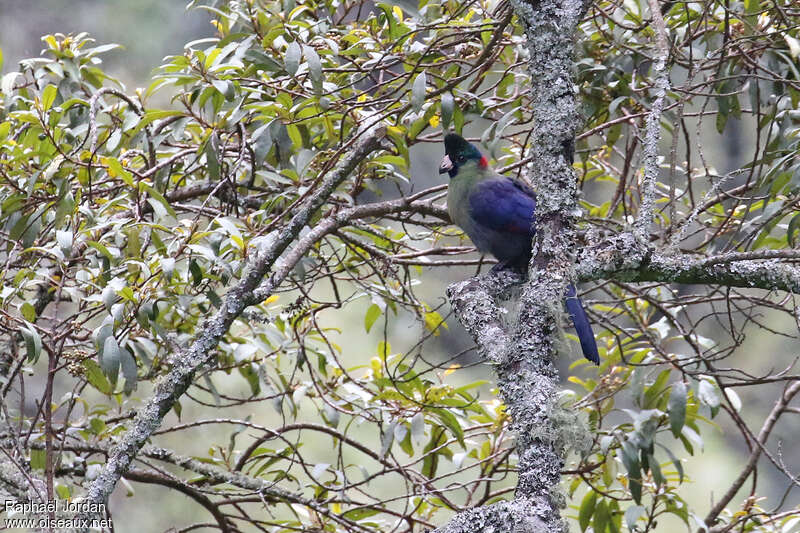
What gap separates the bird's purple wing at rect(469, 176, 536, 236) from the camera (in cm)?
306

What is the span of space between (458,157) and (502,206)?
36 centimetres

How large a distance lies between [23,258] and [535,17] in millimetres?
1959

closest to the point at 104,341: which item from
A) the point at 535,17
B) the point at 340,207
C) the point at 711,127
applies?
the point at 340,207

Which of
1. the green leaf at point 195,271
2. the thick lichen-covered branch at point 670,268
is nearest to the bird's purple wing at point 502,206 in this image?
the green leaf at point 195,271

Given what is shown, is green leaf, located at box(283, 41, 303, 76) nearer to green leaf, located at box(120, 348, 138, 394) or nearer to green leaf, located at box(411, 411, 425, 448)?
green leaf, located at box(120, 348, 138, 394)

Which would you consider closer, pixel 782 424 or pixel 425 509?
pixel 425 509

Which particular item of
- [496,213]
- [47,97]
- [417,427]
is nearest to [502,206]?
[496,213]

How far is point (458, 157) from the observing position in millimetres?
3338

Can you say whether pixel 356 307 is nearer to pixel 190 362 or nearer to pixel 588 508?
pixel 588 508

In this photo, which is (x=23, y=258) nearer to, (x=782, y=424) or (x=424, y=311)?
(x=424, y=311)

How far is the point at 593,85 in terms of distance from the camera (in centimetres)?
283

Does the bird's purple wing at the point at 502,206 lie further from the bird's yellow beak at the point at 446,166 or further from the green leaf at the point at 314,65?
the green leaf at the point at 314,65

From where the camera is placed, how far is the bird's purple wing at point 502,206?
306 cm

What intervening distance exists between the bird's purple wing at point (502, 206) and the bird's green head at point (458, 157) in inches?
7.5
